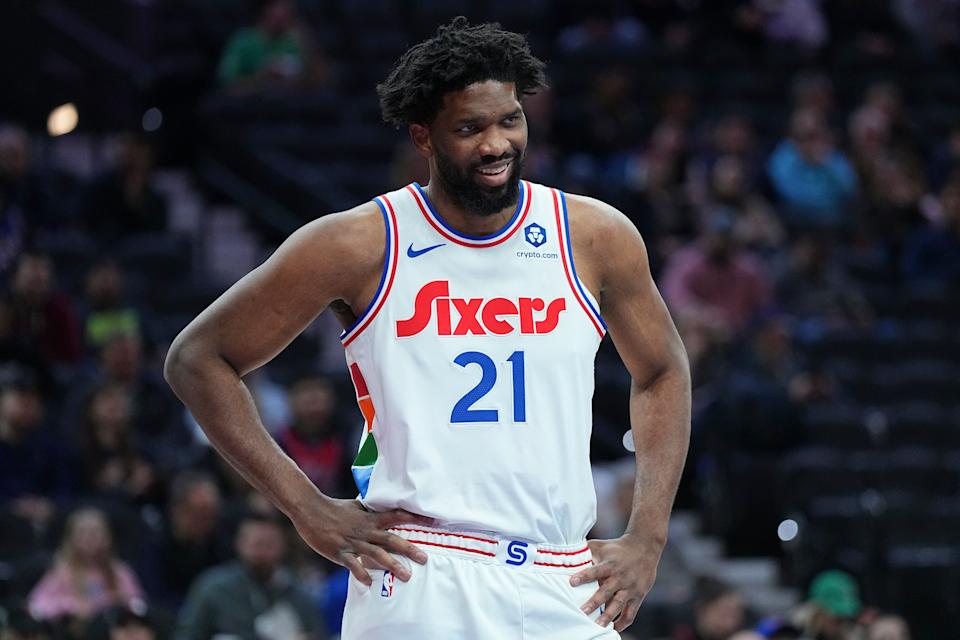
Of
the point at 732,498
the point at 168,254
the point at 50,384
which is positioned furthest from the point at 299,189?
the point at 732,498

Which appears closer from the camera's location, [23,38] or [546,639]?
[546,639]

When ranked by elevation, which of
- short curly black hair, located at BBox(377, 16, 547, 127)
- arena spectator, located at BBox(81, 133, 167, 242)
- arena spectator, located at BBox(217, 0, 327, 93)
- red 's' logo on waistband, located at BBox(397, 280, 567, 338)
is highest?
arena spectator, located at BBox(217, 0, 327, 93)

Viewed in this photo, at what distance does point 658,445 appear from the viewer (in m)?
4.27

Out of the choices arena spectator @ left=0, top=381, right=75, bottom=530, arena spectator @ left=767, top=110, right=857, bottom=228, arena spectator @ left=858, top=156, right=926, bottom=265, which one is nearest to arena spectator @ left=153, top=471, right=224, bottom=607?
arena spectator @ left=0, top=381, right=75, bottom=530

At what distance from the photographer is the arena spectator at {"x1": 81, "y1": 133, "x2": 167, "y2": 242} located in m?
12.0

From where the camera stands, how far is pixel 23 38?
13.5 metres

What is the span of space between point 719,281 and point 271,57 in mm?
4040

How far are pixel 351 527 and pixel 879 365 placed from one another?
29.6 feet

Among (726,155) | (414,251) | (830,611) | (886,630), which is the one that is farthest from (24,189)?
(414,251)

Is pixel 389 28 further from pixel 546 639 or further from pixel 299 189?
pixel 546 639

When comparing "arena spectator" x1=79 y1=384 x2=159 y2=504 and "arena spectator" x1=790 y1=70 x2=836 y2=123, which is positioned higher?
"arena spectator" x1=790 y1=70 x2=836 y2=123

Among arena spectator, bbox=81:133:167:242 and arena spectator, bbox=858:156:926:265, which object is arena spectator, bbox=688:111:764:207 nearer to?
arena spectator, bbox=858:156:926:265

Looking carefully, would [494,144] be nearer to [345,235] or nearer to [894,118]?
[345,235]

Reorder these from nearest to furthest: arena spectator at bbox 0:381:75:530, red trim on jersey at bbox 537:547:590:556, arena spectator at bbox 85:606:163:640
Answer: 1. red trim on jersey at bbox 537:547:590:556
2. arena spectator at bbox 85:606:163:640
3. arena spectator at bbox 0:381:75:530
